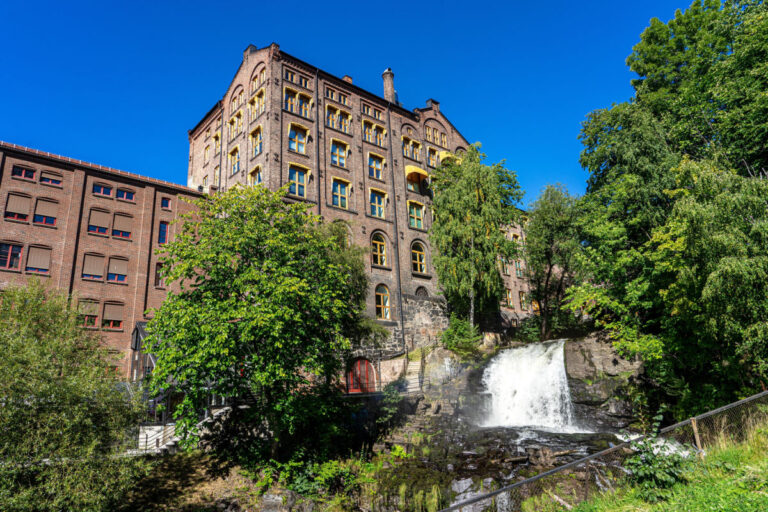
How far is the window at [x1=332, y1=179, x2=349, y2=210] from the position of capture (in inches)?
1177

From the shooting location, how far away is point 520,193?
32.8 metres

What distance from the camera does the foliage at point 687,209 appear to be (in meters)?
11.6

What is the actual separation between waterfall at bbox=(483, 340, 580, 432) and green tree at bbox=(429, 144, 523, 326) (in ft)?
19.7

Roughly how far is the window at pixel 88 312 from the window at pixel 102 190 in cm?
709

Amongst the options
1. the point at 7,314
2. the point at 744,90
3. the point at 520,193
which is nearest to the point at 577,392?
the point at 744,90

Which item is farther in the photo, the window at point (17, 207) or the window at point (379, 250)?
the window at point (379, 250)

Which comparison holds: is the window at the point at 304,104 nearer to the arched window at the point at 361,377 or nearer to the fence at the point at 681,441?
the arched window at the point at 361,377

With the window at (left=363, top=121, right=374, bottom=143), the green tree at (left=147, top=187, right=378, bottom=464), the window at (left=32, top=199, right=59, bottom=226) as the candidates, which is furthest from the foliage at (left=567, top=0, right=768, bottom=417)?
the window at (left=32, top=199, right=59, bottom=226)

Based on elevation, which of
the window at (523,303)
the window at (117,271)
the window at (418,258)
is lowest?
the window at (523,303)

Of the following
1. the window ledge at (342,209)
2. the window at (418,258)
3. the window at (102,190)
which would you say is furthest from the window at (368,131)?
the window at (102,190)

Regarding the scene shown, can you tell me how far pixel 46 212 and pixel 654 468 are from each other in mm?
31887

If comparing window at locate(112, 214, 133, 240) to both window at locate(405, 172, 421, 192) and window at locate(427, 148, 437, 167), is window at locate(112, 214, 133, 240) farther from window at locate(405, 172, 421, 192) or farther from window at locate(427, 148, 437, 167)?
window at locate(427, 148, 437, 167)

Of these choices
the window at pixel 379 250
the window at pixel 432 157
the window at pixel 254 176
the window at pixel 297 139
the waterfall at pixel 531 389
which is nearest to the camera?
the waterfall at pixel 531 389

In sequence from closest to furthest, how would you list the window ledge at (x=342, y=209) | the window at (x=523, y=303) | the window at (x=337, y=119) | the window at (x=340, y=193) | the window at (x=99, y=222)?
the window at (x=99, y=222)
the window ledge at (x=342, y=209)
the window at (x=340, y=193)
the window at (x=337, y=119)
the window at (x=523, y=303)
